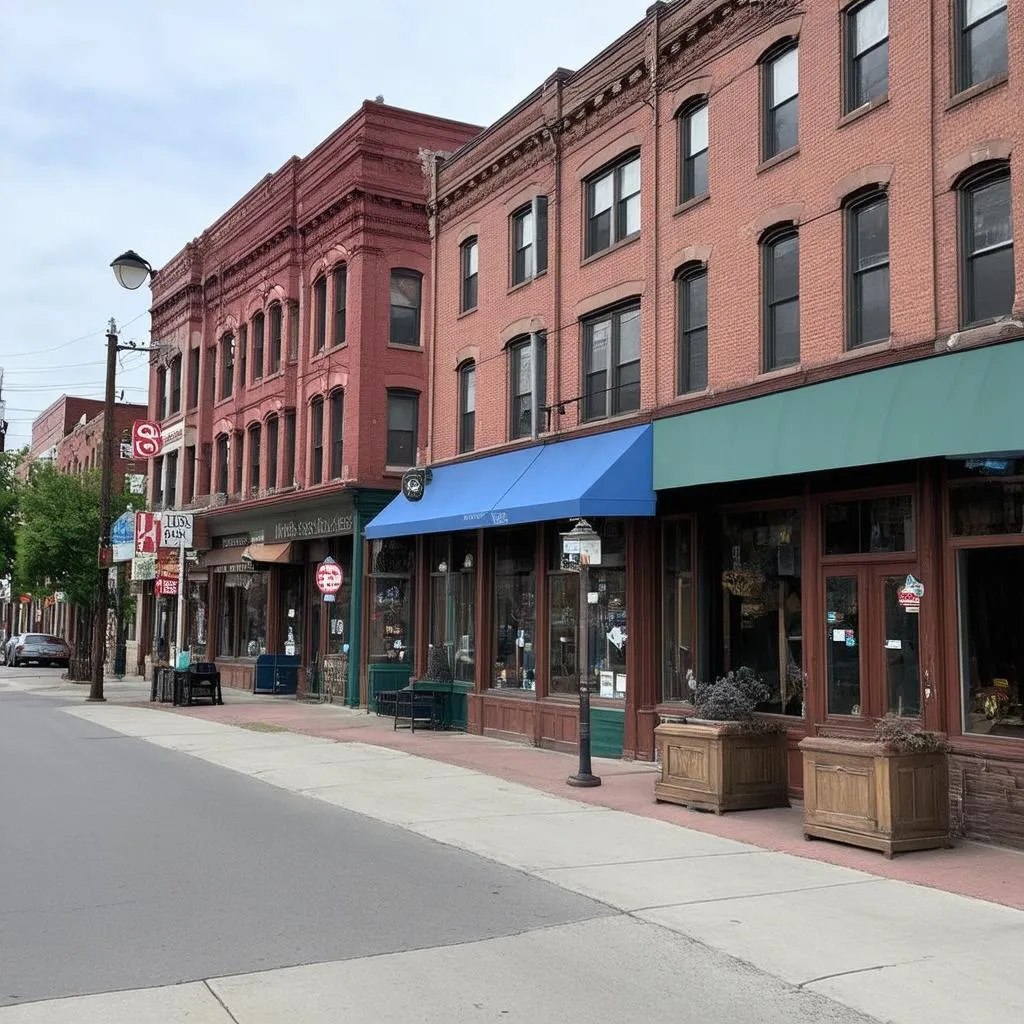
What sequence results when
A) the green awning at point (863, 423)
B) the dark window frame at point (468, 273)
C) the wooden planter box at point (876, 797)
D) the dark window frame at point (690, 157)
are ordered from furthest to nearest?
the dark window frame at point (468, 273) → the dark window frame at point (690, 157) → the green awning at point (863, 423) → the wooden planter box at point (876, 797)

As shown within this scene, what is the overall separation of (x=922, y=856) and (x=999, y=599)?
266 cm

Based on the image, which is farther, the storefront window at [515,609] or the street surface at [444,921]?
the storefront window at [515,609]

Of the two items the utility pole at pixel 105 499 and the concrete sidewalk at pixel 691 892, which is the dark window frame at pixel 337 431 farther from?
the concrete sidewalk at pixel 691 892

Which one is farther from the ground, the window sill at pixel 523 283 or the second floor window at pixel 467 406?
the window sill at pixel 523 283

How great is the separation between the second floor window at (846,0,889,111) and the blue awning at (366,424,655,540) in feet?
15.9

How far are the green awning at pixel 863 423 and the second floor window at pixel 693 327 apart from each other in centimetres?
103

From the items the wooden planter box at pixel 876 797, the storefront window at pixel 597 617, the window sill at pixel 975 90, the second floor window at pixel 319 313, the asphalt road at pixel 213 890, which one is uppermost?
the second floor window at pixel 319 313

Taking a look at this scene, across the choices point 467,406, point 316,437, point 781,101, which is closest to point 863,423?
point 781,101

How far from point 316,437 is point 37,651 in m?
24.9

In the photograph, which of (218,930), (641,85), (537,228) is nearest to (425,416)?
(537,228)

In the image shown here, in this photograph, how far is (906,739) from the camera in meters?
9.73

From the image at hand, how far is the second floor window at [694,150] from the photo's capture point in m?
15.3

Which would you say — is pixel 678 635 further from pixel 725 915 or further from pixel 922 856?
pixel 725 915

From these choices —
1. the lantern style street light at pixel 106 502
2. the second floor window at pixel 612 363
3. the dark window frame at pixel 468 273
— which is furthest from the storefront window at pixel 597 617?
the lantern style street light at pixel 106 502
